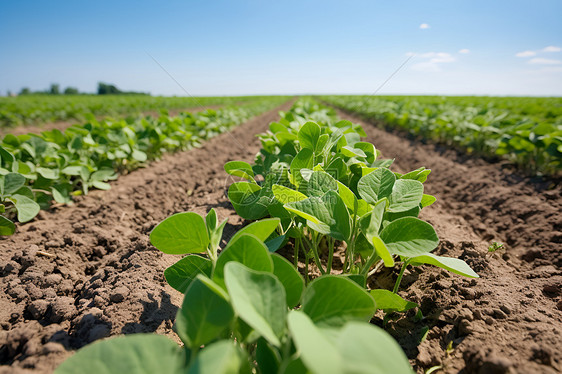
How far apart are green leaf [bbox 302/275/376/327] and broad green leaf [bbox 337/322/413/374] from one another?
0.70 ft

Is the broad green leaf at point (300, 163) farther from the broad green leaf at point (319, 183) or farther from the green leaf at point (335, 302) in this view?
the green leaf at point (335, 302)

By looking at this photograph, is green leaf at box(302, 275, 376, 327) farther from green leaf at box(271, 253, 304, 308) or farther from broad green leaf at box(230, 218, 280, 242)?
broad green leaf at box(230, 218, 280, 242)

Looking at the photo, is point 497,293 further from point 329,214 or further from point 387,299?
point 329,214

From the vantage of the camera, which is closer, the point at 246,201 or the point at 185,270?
the point at 185,270

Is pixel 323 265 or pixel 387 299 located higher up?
pixel 387 299

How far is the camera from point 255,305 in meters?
0.66

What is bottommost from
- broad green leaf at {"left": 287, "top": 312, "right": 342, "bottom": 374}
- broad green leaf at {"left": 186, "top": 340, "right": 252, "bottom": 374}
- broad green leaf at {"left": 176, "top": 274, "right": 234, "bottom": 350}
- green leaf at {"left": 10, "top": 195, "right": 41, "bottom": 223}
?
green leaf at {"left": 10, "top": 195, "right": 41, "bottom": 223}

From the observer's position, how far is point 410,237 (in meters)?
0.98

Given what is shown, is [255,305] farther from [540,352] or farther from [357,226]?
[540,352]

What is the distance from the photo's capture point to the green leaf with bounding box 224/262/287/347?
63cm

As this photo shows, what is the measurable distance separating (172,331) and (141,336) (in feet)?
2.84

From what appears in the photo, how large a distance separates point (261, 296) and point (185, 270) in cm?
53

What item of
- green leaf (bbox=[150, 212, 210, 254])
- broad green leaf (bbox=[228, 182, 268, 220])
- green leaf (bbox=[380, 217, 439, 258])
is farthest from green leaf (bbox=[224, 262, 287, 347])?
broad green leaf (bbox=[228, 182, 268, 220])

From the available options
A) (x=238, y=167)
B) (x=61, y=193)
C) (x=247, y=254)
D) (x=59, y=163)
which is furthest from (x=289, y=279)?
(x=59, y=163)
